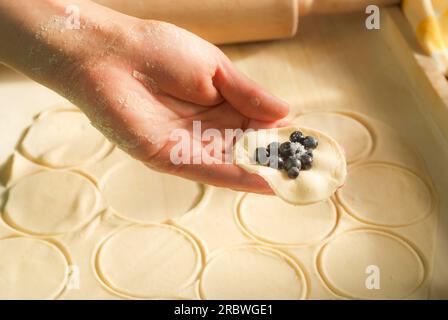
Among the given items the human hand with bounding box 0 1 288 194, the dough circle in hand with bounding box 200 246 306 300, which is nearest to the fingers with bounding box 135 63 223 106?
the human hand with bounding box 0 1 288 194

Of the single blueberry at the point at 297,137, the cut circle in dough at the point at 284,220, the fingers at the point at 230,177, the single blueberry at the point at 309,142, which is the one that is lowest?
the cut circle in dough at the point at 284,220

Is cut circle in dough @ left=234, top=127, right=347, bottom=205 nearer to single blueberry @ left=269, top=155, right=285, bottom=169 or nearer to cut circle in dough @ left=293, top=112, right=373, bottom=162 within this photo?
single blueberry @ left=269, top=155, right=285, bottom=169

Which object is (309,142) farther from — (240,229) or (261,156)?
(240,229)

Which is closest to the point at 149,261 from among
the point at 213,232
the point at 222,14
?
the point at 213,232

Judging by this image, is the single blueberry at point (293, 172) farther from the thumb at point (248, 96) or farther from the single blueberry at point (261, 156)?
the thumb at point (248, 96)

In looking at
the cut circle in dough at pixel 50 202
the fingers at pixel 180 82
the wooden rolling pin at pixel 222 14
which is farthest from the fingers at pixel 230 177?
the wooden rolling pin at pixel 222 14

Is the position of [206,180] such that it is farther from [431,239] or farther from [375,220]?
[431,239]
